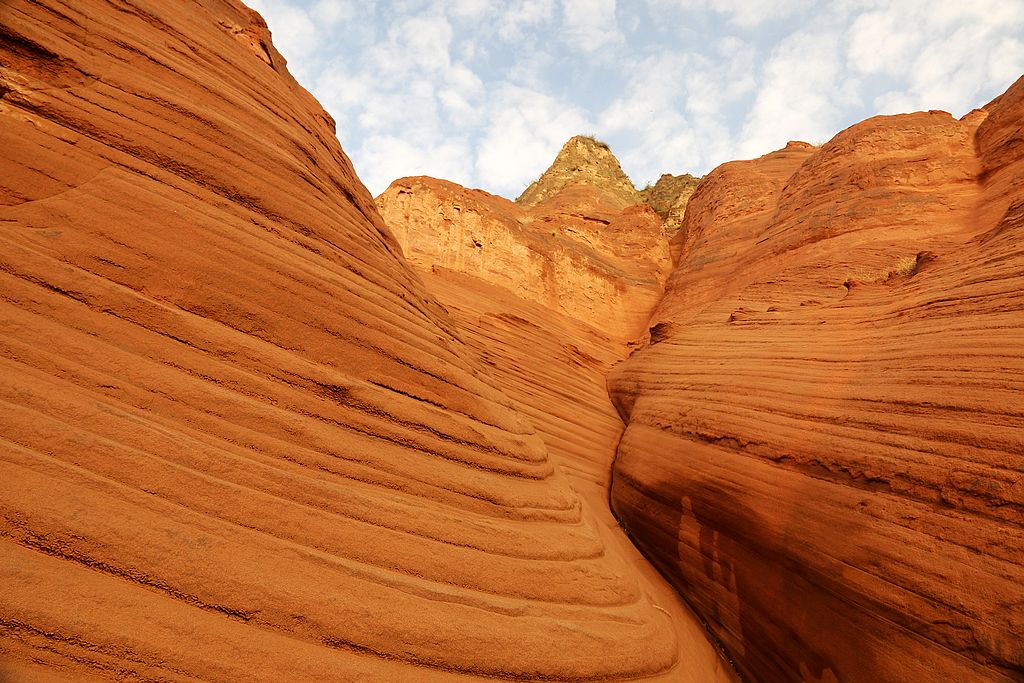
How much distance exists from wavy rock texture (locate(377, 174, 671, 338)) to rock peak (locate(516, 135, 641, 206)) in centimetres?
461

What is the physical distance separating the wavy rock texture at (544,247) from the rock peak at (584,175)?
15.1 feet

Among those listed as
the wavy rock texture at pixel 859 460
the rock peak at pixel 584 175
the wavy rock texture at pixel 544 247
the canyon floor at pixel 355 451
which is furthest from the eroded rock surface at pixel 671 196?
the canyon floor at pixel 355 451

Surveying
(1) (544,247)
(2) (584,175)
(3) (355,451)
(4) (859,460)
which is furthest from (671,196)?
(3) (355,451)

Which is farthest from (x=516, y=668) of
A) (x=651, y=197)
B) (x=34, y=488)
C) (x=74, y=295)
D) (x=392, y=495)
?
(x=651, y=197)

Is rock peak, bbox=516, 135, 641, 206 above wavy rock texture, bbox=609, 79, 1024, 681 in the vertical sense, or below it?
above

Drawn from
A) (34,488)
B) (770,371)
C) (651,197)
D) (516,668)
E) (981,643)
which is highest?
(651,197)

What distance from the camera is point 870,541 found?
3086mm

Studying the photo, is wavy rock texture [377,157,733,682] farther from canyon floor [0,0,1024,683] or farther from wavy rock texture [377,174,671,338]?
canyon floor [0,0,1024,683]

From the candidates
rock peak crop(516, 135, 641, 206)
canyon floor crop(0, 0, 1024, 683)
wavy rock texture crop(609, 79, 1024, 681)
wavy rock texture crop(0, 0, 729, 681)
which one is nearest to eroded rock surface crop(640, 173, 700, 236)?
rock peak crop(516, 135, 641, 206)

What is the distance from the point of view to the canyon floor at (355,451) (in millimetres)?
1846

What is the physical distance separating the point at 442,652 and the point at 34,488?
1.84m

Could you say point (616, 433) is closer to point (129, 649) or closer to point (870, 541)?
point (870, 541)

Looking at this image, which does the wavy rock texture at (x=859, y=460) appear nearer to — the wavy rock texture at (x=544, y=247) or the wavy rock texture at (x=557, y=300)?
the wavy rock texture at (x=557, y=300)

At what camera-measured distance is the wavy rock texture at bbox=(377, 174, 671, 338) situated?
10.4 metres
